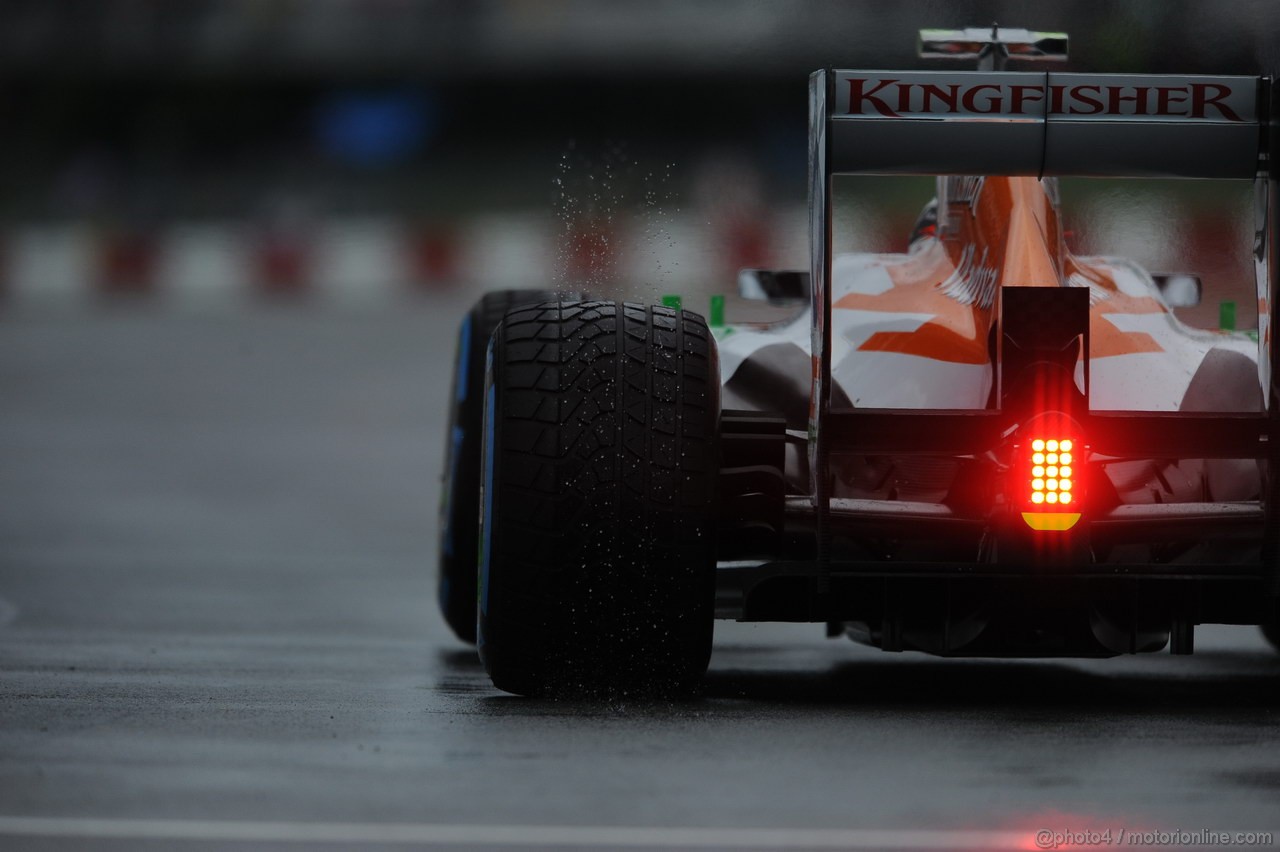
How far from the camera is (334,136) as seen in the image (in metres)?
41.2

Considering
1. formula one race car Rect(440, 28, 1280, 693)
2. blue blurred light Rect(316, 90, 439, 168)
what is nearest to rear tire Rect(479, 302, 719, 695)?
formula one race car Rect(440, 28, 1280, 693)

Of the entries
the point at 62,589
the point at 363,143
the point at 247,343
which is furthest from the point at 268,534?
the point at 363,143

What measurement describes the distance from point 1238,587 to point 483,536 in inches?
72.7

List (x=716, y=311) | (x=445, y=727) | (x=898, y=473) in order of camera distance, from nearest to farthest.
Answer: (x=445, y=727), (x=898, y=473), (x=716, y=311)

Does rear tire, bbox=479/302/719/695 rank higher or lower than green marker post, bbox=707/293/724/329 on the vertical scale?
lower

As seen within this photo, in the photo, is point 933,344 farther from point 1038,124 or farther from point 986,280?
point 1038,124

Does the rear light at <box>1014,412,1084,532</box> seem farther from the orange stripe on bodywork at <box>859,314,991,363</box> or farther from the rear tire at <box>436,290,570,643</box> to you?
the rear tire at <box>436,290,570,643</box>

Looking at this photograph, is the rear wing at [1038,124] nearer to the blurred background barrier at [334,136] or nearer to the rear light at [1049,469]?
the rear light at [1049,469]

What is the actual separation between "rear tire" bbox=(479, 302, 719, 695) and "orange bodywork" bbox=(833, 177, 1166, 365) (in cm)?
99

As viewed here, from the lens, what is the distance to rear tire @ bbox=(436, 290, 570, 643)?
25.6ft

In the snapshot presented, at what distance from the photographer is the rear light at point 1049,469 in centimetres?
584
